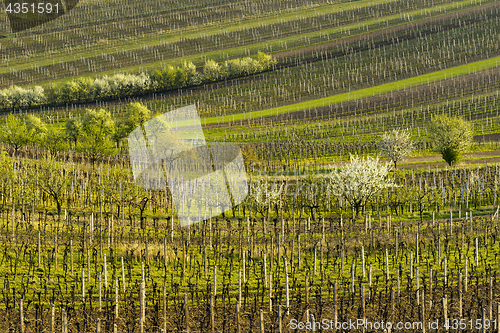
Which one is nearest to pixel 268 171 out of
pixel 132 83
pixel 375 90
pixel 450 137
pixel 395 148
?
pixel 395 148

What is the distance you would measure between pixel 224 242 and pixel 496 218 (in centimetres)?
2195

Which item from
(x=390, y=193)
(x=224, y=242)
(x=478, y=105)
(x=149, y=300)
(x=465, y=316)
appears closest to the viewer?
(x=465, y=316)

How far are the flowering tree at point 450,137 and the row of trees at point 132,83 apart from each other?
8223 cm

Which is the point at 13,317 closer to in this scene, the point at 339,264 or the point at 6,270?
the point at 6,270

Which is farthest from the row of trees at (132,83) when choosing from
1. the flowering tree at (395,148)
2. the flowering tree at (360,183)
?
the flowering tree at (360,183)

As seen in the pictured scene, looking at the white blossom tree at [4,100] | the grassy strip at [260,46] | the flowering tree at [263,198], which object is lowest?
the flowering tree at [263,198]

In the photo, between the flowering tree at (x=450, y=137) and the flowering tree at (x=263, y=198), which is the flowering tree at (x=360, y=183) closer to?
the flowering tree at (x=263, y=198)

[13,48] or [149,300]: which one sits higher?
[13,48]

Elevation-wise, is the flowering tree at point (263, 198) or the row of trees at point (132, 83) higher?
the row of trees at point (132, 83)

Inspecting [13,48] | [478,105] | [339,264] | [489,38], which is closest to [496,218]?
[339,264]

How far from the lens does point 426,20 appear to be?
557 feet

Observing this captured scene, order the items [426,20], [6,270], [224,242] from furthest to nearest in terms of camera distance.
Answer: [426,20], [224,242], [6,270]

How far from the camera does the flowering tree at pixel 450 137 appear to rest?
6994 cm

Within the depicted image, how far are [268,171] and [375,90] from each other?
69.4m
